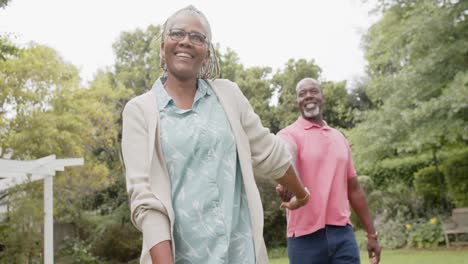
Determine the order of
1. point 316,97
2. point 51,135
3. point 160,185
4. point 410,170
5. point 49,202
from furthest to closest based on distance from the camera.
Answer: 1. point 410,170
2. point 51,135
3. point 49,202
4. point 316,97
5. point 160,185

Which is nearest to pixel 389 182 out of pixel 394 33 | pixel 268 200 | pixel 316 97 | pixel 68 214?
pixel 268 200

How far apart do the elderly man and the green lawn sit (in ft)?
27.1

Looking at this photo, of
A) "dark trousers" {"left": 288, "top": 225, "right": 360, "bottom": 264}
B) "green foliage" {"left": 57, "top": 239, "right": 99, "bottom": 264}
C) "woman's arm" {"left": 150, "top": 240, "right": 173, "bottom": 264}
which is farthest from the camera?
"green foliage" {"left": 57, "top": 239, "right": 99, "bottom": 264}

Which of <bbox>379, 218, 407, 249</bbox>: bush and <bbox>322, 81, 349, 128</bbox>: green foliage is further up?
<bbox>322, 81, 349, 128</bbox>: green foliage

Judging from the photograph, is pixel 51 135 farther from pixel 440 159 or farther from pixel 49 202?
pixel 440 159

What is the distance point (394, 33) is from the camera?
14.2 meters

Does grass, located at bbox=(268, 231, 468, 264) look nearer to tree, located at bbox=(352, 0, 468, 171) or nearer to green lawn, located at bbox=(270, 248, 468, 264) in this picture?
green lawn, located at bbox=(270, 248, 468, 264)

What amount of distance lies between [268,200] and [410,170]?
209 inches

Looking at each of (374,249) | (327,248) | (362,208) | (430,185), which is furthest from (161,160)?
(430,185)

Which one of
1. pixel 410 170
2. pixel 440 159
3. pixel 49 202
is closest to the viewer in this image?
pixel 49 202

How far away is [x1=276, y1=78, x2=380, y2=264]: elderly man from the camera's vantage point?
377 centimetres

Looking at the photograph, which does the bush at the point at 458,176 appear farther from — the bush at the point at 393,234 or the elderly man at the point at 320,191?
the elderly man at the point at 320,191

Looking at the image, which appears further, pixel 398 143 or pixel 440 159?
pixel 440 159

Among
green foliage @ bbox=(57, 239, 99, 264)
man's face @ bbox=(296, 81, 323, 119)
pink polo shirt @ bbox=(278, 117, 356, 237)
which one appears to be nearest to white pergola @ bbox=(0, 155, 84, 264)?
green foliage @ bbox=(57, 239, 99, 264)
